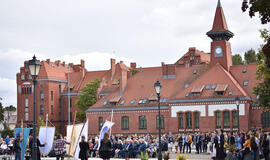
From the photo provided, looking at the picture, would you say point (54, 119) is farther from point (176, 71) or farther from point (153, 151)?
point (153, 151)

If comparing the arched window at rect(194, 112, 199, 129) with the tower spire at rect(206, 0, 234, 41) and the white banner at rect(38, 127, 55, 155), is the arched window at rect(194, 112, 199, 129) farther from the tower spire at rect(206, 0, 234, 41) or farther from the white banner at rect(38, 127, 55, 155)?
the white banner at rect(38, 127, 55, 155)

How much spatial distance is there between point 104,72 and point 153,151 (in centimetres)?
6437

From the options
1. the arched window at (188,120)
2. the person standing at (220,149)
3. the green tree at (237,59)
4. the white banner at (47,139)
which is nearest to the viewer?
the white banner at (47,139)

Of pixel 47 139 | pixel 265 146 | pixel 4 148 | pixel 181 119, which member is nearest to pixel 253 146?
pixel 265 146

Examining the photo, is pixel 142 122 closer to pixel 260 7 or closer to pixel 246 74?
pixel 246 74

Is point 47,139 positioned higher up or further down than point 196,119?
further down

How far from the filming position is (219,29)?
6744 cm

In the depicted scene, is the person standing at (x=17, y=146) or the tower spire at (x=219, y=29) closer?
the person standing at (x=17, y=146)

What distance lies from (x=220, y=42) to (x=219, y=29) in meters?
1.83

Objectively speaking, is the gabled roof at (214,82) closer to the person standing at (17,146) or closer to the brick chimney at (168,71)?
the brick chimney at (168,71)

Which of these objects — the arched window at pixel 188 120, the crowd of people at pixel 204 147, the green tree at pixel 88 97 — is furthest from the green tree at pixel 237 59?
the crowd of people at pixel 204 147

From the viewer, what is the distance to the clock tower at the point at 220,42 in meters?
67.3

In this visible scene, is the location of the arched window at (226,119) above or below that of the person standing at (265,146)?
above

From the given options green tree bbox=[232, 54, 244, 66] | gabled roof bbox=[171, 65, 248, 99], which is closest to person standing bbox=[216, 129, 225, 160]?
gabled roof bbox=[171, 65, 248, 99]
